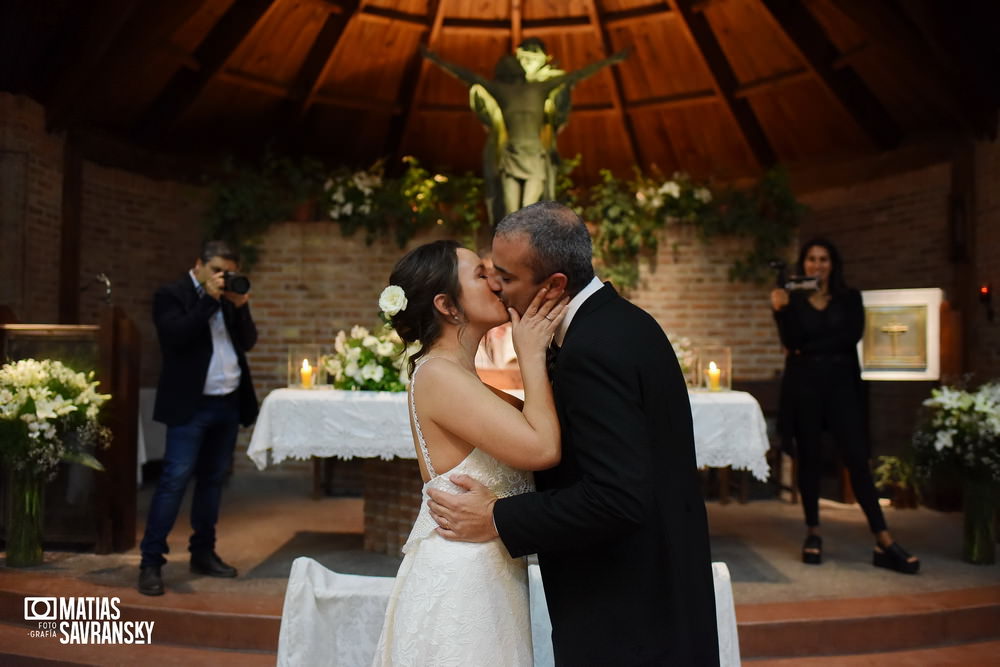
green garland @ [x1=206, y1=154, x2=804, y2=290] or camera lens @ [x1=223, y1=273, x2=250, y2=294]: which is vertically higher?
green garland @ [x1=206, y1=154, x2=804, y2=290]

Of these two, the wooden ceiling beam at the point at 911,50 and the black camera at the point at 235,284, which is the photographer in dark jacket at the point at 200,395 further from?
the wooden ceiling beam at the point at 911,50

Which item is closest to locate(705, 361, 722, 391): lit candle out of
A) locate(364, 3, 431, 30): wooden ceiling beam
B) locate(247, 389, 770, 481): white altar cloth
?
locate(247, 389, 770, 481): white altar cloth

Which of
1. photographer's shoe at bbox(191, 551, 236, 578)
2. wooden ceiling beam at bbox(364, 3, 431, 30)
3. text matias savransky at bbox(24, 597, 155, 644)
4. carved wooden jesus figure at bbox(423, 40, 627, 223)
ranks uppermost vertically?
wooden ceiling beam at bbox(364, 3, 431, 30)

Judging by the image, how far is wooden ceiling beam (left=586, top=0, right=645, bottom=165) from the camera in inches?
321

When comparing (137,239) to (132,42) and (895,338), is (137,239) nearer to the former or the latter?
(132,42)

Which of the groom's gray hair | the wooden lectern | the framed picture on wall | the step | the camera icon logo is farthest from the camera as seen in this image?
the framed picture on wall

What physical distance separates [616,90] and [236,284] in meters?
5.79

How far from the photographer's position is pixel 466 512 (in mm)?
1762

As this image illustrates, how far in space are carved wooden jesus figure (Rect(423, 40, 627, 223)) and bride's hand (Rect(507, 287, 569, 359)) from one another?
15.7 ft

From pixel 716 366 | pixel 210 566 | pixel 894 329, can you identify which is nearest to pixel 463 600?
pixel 210 566

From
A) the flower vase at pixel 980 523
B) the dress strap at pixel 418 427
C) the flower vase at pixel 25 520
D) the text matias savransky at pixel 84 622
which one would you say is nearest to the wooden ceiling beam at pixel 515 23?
the flower vase at pixel 980 523

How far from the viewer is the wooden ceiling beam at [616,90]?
8.15 m

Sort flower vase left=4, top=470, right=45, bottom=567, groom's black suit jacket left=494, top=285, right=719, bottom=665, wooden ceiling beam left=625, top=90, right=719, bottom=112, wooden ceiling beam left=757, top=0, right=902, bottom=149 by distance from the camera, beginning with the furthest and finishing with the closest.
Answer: wooden ceiling beam left=625, top=90, right=719, bottom=112, wooden ceiling beam left=757, top=0, right=902, bottom=149, flower vase left=4, top=470, right=45, bottom=567, groom's black suit jacket left=494, top=285, right=719, bottom=665

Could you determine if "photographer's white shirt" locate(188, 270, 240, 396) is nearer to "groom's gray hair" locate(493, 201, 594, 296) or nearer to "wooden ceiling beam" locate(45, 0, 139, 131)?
"groom's gray hair" locate(493, 201, 594, 296)
